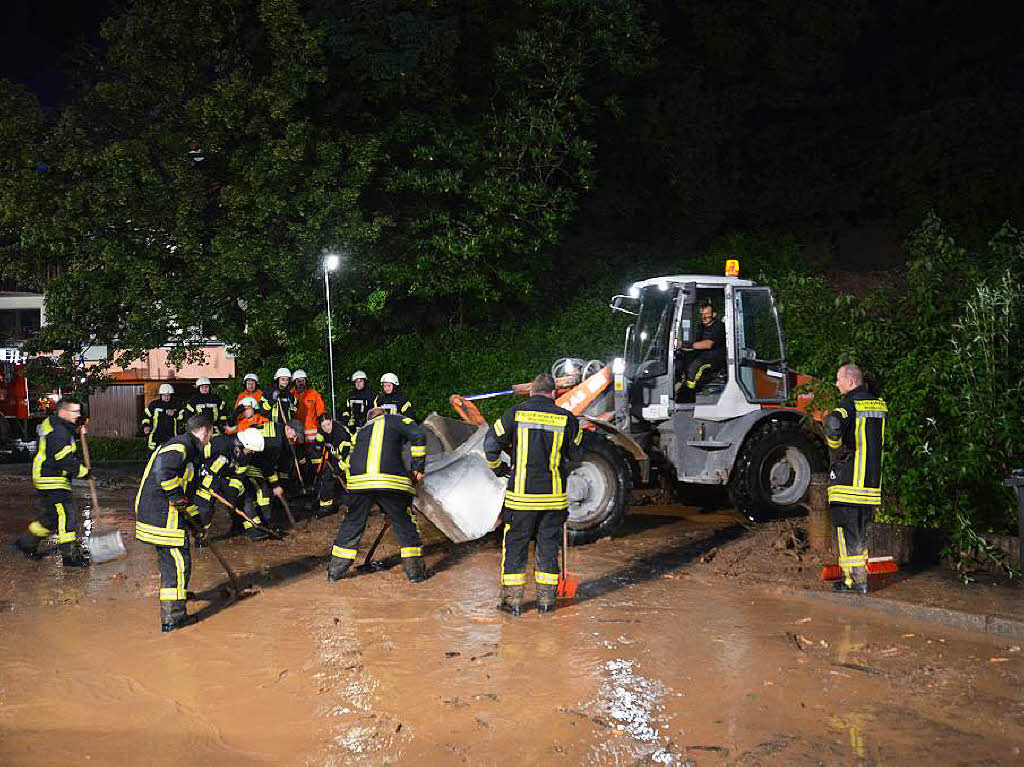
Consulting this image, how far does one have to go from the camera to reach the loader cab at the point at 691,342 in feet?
34.6

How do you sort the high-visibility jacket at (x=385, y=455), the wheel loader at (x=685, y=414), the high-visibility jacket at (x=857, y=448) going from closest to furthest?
1. the high-visibility jacket at (x=857, y=448)
2. the high-visibility jacket at (x=385, y=455)
3. the wheel loader at (x=685, y=414)

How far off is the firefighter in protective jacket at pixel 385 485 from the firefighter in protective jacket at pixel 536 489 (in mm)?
1192

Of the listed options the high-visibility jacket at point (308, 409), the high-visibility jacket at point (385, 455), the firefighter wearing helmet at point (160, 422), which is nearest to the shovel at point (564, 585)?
the high-visibility jacket at point (385, 455)

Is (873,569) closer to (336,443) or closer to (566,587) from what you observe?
(566,587)

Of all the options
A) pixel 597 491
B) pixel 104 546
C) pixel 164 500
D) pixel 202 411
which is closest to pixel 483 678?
pixel 164 500

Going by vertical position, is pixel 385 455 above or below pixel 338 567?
above

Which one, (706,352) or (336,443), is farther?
(336,443)

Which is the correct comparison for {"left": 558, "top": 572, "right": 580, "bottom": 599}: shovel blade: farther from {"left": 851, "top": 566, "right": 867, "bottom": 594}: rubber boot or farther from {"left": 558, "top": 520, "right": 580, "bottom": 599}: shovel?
{"left": 851, "top": 566, "right": 867, "bottom": 594}: rubber boot

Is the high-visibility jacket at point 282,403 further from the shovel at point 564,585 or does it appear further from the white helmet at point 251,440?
the shovel at point 564,585

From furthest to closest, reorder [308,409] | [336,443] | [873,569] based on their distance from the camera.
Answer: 1. [308,409]
2. [336,443]
3. [873,569]

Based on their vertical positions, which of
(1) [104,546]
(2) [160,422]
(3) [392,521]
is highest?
(2) [160,422]

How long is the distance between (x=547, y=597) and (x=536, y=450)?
1.14m

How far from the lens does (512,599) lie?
7535 millimetres

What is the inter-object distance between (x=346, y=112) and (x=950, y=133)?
1332 centimetres
